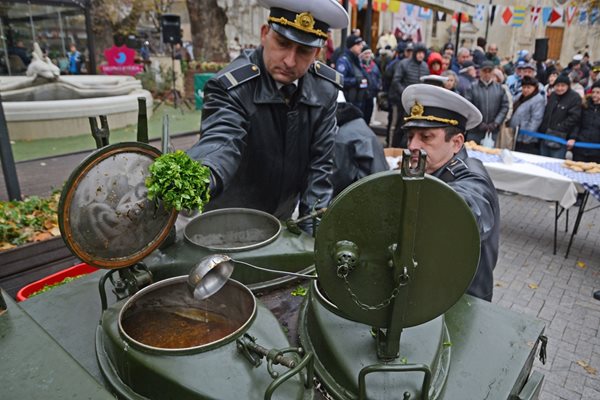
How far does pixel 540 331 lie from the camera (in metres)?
1.88

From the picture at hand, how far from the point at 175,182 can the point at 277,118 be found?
49.4 inches

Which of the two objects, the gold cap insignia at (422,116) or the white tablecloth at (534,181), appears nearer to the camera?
the gold cap insignia at (422,116)

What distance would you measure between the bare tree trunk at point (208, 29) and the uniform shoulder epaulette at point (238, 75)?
43.5 feet

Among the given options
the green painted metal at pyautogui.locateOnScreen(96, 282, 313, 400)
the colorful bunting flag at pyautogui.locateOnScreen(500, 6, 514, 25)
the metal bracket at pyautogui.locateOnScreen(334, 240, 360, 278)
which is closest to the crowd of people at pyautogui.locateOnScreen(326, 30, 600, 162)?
the metal bracket at pyautogui.locateOnScreen(334, 240, 360, 278)

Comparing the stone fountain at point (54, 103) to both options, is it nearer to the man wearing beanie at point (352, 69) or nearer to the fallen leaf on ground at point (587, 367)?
the man wearing beanie at point (352, 69)

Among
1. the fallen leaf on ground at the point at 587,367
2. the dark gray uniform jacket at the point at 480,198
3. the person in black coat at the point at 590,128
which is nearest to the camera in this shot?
the dark gray uniform jacket at the point at 480,198

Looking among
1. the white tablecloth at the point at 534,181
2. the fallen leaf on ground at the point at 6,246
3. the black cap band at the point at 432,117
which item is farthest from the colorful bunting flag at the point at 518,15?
the fallen leaf on ground at the point at 6,246

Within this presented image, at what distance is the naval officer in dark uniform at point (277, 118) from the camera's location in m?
2.36

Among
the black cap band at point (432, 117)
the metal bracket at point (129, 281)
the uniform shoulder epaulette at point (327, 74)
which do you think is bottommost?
the metal bracket at point (129, 281)

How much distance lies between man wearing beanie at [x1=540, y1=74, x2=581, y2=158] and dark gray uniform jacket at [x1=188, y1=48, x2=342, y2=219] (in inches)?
239

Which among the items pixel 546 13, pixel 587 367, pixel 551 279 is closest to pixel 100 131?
pixel 587 367

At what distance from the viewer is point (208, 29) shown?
594 inches

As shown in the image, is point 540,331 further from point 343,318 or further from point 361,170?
point 361,170

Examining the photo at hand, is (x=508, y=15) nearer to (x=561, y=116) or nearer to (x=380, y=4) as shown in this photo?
(x=380, y=4)
